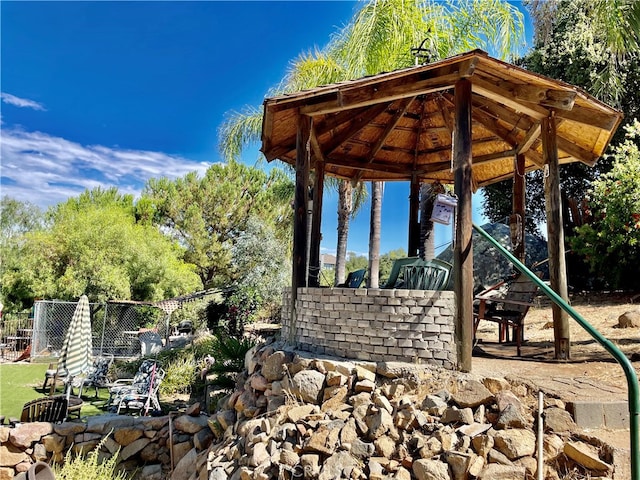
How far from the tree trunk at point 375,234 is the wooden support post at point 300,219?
536 centimetres

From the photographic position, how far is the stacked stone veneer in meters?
4.21

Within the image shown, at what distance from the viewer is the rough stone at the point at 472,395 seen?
A: 11.8 feet

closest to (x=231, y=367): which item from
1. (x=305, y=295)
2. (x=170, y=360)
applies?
(x=305, y=295)

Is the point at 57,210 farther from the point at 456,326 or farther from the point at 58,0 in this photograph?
the point at 456,326

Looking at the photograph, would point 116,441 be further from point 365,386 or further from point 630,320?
point 630,320

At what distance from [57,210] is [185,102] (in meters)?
10.9

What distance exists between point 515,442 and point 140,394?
718 cm

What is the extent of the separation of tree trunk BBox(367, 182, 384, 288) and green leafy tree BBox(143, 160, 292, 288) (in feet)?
38.9

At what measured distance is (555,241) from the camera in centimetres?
504

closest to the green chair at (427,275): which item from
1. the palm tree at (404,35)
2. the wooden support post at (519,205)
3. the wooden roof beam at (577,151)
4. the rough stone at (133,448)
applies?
the wooden support post at (519,205)

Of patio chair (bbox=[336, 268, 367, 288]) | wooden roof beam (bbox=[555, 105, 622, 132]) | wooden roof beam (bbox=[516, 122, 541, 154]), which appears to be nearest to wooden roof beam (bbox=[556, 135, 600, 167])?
wooden roof beam (bbox=[516, 122, 541, 154])

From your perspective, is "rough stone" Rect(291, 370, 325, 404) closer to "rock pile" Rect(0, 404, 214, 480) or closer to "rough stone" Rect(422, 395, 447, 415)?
"rough stone" Rect(422, 395, 447, 415)

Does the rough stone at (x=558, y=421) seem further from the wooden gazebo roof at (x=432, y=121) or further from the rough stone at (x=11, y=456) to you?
the rough stone at (x=11, y=456)

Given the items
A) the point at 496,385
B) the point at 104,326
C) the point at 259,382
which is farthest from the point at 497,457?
the point at 104,326
